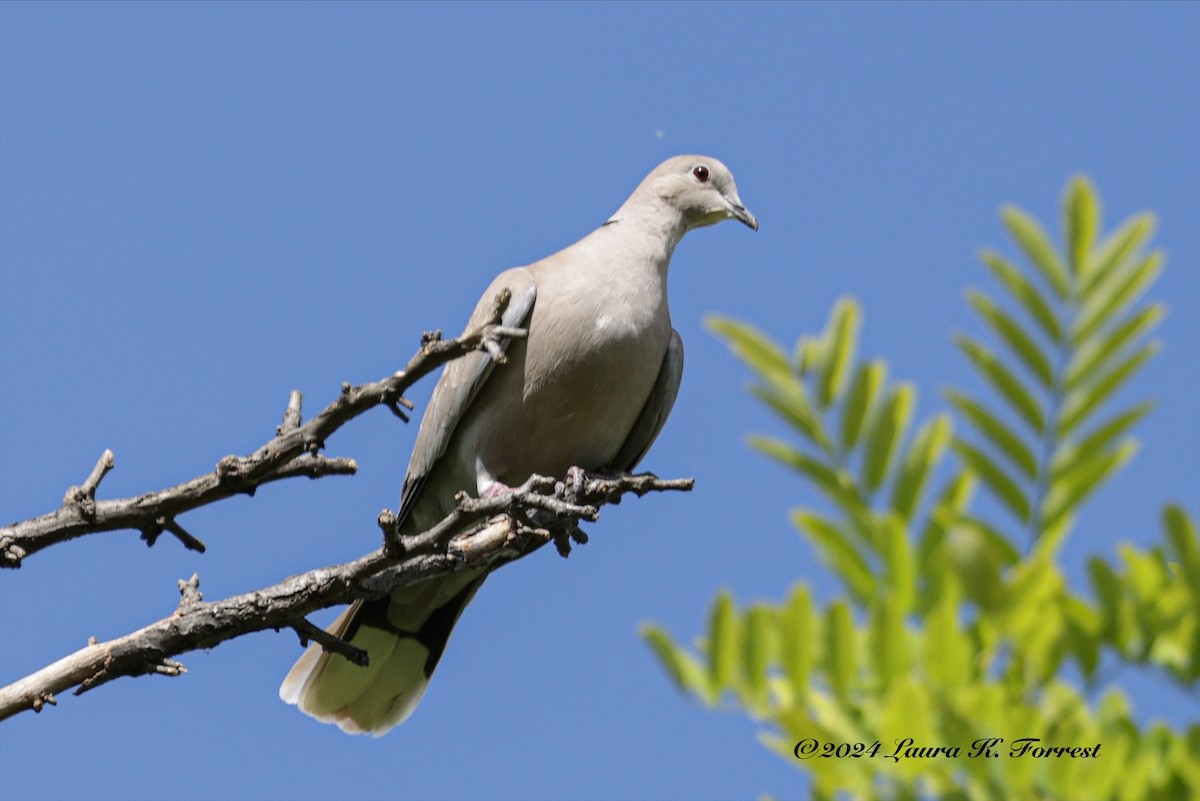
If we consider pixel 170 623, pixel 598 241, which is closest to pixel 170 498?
pixel 170 623

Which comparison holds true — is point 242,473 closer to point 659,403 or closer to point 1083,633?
point 659,403

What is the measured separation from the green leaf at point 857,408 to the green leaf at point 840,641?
173 millimetres

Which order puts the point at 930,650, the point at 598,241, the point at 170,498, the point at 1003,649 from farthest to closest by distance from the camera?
the point at 598,241
the point at 170,498
the point at 1003,649
the point at 930,650

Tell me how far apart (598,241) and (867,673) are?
14.3 feet

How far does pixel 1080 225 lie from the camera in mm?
1418

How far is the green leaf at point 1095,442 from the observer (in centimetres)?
136

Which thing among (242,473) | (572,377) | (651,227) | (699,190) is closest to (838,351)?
(242,473)

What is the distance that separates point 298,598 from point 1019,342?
128 inches

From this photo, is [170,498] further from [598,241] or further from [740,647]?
[740,647]

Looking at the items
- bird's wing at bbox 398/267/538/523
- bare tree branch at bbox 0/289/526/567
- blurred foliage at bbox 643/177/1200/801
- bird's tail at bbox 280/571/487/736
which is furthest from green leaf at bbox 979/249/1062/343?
bird's tail at bbox 280/571/487/736

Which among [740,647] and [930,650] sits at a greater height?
[740,647]

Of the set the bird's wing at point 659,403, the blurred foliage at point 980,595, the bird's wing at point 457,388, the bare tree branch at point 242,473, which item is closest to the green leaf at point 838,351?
the blurred foliage at point 980,595

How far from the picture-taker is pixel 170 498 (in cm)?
411

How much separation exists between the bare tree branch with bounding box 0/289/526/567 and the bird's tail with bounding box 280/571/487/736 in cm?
146
